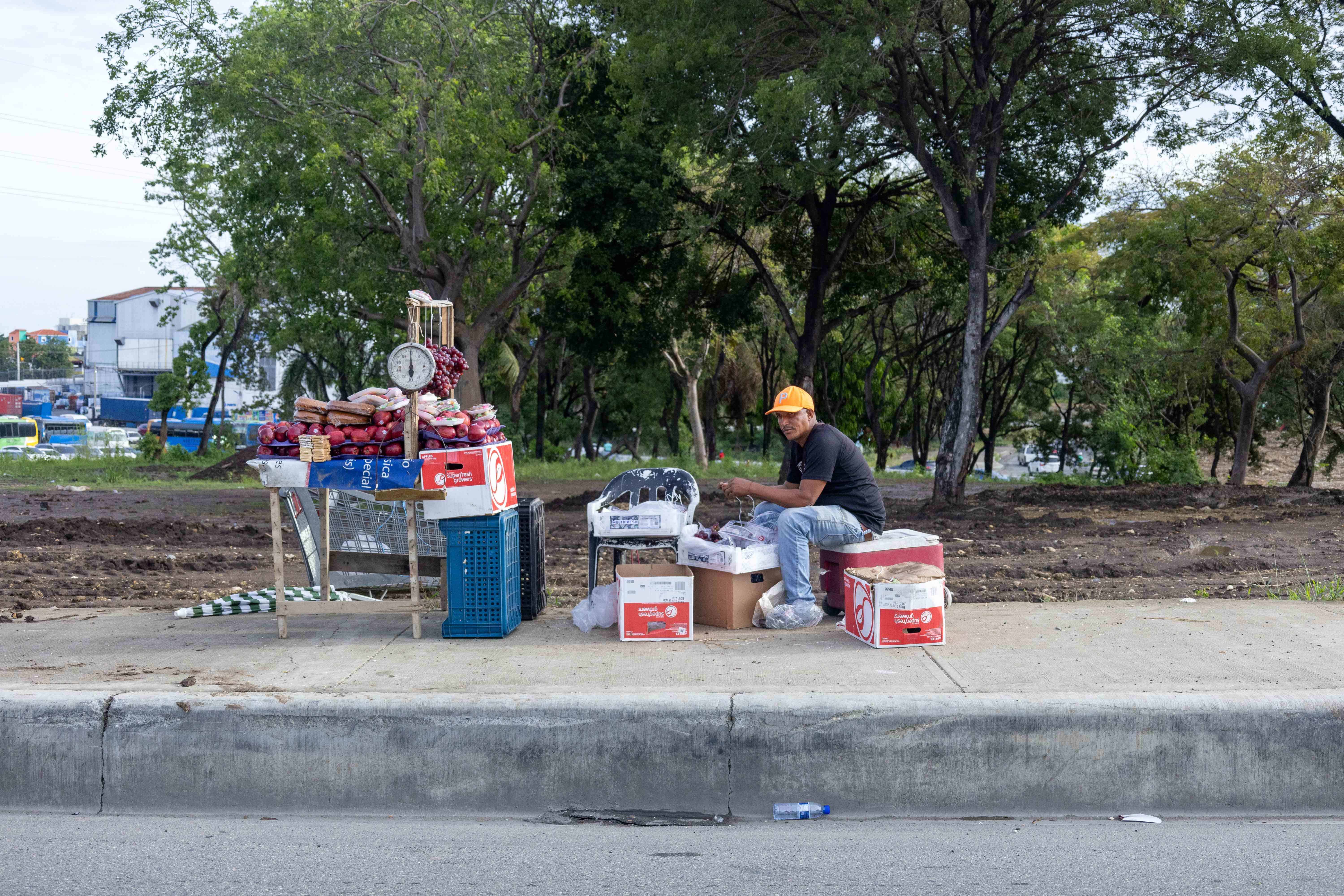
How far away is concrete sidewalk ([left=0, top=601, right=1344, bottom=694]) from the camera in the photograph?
18.5 ft

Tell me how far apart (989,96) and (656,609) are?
11.3m

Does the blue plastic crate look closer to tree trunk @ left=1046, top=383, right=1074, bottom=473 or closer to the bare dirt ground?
the bare dirt ground

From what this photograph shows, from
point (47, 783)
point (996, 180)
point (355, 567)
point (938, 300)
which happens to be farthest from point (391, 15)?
point (47, 783)

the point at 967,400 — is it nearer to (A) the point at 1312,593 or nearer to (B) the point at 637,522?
(A) the point at 1312,593

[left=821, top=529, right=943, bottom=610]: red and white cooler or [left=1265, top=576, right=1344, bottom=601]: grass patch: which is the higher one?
[left=821, top=529, right=943, bottom=610]: red and white cooler

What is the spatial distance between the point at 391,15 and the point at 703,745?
19.0m

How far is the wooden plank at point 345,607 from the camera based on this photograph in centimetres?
671

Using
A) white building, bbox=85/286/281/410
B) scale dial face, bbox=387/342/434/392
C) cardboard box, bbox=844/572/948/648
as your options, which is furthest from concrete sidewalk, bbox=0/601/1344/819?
white building, bbox=85/286/281/410

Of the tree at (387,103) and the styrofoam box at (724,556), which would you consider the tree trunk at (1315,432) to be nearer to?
the tree at (387,103)

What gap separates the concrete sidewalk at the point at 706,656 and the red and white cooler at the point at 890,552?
1.57 ft

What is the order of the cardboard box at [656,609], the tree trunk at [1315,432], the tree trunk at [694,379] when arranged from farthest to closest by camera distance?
the tree trunk at [694,379] < the tree trunk at [1315,432] < the cardboard box at [656,609]

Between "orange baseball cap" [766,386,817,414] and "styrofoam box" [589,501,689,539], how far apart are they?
983mm

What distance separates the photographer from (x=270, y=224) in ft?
82.4

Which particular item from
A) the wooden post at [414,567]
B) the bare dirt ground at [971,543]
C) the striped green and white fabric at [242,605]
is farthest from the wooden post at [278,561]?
the bare dirt ground at [971,543]
